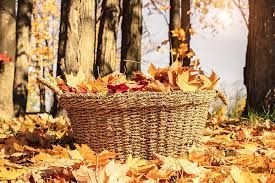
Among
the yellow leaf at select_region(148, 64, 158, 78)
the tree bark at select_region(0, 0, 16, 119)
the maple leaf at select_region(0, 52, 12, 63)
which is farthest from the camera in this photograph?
the tree bark at select_region(0, 0, 16, 119)

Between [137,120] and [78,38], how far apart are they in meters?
3.47

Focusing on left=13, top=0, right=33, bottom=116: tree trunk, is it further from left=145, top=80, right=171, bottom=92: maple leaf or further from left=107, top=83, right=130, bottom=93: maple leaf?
left=145, top=80, right=171, bottom=92: maple leaf

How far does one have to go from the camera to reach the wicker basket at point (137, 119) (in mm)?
2924

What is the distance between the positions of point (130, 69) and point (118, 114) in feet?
15.5

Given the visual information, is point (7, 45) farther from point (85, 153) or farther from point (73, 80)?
point (85, 153)

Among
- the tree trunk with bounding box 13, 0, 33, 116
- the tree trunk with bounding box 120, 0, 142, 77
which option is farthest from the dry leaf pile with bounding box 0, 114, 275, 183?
the tree trunk with bounding box 13, 0, 33, 116

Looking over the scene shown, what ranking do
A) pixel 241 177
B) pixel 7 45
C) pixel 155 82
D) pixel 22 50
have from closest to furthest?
pixel 241 177
pixel 155 82
pixel 7 45
pixel 22 50

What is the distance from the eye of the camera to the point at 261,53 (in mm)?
5551

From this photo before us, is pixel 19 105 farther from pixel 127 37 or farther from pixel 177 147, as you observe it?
pixel 177 147

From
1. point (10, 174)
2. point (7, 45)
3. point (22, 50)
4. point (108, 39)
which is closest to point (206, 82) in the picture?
point (10, 174)

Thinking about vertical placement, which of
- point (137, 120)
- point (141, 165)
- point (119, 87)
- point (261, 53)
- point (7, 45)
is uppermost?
point (7, 45)

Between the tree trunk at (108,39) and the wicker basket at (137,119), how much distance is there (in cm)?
381

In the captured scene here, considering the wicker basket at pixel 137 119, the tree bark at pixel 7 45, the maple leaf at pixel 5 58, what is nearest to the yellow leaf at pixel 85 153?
the wicker basket at pixel 137 119

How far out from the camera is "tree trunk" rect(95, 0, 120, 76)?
696cm
